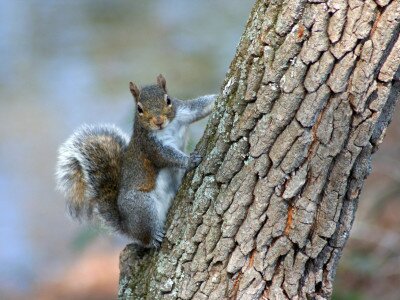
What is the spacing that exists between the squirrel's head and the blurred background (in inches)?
22.7

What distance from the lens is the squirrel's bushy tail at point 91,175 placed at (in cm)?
278

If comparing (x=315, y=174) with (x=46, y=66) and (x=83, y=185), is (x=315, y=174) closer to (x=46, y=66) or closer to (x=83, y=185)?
(x=83, y=185)

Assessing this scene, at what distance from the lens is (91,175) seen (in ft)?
9.07

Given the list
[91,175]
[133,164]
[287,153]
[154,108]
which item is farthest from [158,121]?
[287,153]

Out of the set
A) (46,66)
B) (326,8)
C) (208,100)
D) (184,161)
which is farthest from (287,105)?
(46,66)

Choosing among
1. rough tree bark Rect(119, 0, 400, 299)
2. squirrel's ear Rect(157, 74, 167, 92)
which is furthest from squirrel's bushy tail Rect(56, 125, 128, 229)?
rough tree bark Rect(119, 0, 400, 299)

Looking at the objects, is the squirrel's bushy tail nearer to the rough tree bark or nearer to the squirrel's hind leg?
the squirrel's hind leg

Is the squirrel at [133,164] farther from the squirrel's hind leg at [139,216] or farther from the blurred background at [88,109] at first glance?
the blurred background at [88,109]

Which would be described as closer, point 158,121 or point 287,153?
point 287,153

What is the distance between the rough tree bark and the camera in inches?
73.4

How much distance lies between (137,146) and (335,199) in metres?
0.95

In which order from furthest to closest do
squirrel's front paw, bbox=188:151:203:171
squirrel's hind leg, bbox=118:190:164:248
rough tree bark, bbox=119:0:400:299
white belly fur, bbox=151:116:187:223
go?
white belly fur, bbox=151:116:187:223 < squirrel's hind leg, bbox=118:190:164:248 < squirrel's front paw, bbox=188:151:203:171 < rough tree bark, bbox=119:0:400:299

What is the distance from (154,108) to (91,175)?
0.32 m

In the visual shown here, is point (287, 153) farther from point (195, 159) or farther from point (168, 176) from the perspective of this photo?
point (168, 176)
